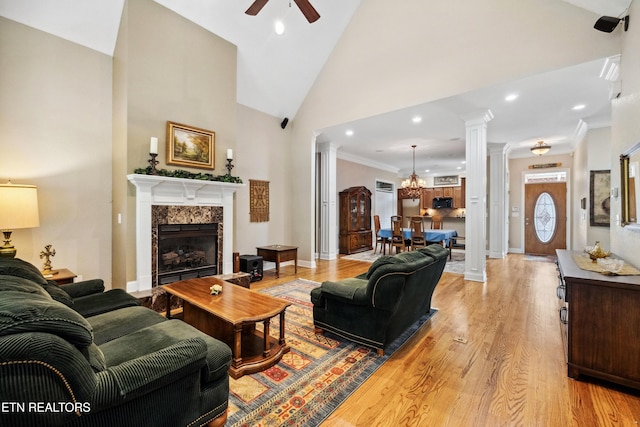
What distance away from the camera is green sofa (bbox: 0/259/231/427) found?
2.86 ft

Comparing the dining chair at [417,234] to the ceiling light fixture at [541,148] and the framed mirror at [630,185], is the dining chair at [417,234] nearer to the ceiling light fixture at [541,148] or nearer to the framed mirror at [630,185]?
the ceiling light fixture at [541,148]

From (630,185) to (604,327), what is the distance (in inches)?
55.5

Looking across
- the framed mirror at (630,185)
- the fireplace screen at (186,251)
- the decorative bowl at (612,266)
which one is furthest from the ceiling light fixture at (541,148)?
the fireplace screen at (186,251)

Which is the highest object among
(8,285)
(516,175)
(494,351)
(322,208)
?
(516,175)

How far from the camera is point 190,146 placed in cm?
401

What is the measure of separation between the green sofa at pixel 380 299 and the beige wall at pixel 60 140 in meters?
3.26

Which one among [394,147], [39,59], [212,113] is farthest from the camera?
[394,147]

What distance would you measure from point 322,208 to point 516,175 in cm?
591

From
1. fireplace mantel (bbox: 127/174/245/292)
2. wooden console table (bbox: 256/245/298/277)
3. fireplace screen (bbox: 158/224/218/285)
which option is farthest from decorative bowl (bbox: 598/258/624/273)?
fireplace screen (bbox: 158/224/218/285)

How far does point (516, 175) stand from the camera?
319 inches

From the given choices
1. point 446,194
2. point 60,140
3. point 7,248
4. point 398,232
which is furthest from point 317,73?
point 446,194

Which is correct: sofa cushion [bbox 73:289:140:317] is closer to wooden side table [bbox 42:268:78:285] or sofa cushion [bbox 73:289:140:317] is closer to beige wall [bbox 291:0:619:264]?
wooden side table [bbox 42:268:78:285]

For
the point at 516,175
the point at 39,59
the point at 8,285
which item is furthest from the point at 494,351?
the point at 516,175

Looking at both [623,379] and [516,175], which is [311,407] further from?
[516,175]
